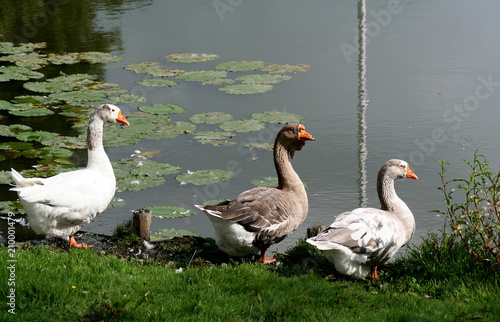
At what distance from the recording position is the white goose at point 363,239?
580 centimetres

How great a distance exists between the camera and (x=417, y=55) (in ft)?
46.5

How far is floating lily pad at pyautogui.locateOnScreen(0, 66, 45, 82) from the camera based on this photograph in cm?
→ 1291

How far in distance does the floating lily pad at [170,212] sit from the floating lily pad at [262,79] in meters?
5.12

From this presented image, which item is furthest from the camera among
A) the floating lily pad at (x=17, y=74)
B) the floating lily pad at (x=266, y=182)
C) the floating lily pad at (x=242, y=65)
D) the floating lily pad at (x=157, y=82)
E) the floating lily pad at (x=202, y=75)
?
the floating lily pad at (x=242, y=65)

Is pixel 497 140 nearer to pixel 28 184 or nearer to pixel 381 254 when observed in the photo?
pixel 381 254

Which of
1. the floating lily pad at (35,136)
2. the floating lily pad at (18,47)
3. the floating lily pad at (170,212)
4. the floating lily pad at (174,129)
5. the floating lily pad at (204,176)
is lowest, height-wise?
the floating lily pad at (170,212)

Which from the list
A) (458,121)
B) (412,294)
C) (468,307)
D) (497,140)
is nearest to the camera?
(468,307)

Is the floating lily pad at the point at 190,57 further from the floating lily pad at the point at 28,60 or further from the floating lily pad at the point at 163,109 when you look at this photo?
the floating lily pad at the point at 163,109

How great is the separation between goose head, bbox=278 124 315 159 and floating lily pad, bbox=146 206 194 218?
1.61m

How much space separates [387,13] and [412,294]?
13.8 m

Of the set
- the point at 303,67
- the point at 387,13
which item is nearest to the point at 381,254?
the point at 303,67

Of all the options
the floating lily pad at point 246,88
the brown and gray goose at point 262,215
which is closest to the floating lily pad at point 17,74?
the floating lily pad at point 246,88

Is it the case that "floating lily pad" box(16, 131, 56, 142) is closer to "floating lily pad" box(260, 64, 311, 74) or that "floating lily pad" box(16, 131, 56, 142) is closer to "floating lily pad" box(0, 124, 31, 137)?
"floating lily pad" box(0, 124, 31, 137)

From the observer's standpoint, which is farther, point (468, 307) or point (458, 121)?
point (458, 121)
